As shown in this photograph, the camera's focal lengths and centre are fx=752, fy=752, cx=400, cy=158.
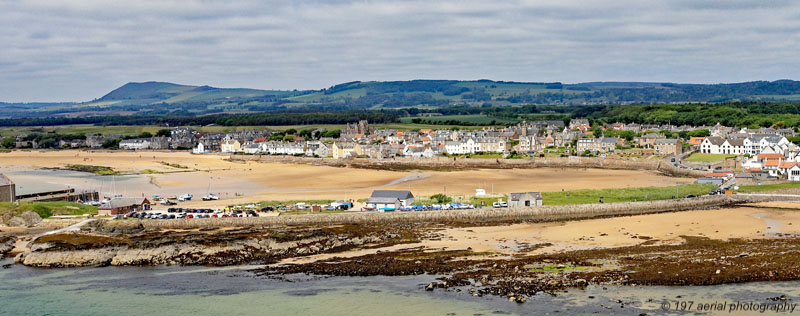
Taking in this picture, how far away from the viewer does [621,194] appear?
4350 centimetres

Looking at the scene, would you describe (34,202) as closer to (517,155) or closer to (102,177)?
(102,177)

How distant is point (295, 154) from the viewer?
93.1 m

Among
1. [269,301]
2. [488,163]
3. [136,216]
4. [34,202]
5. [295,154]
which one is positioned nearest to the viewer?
[269,301]

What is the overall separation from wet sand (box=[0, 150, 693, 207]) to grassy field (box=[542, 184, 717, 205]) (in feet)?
13.2

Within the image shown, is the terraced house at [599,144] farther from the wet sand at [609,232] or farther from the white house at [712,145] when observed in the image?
the wet sand at [609,232]

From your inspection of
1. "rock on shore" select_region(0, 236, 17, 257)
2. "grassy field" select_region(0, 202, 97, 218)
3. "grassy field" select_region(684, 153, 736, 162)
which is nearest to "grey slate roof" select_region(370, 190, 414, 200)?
"grassy field" select_region(0, 202, 97, 218)

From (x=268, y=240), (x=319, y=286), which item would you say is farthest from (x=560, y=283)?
(x=268, y=240)

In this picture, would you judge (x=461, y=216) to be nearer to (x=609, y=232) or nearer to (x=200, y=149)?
(x=609, y=232)

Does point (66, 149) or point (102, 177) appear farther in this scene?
point (66, 149)

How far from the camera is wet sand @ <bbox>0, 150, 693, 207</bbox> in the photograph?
48531 millimetres

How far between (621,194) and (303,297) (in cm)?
2615

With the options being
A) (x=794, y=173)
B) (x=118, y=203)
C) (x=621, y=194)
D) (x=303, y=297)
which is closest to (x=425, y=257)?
(x=303, y=297)

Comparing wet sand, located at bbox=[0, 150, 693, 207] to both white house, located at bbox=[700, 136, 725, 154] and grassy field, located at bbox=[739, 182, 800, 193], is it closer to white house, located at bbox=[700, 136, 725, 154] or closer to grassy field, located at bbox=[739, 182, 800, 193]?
grassy field, located at bbox=[739, 182, 800, 193]

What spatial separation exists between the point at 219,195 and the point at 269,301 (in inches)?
1043
